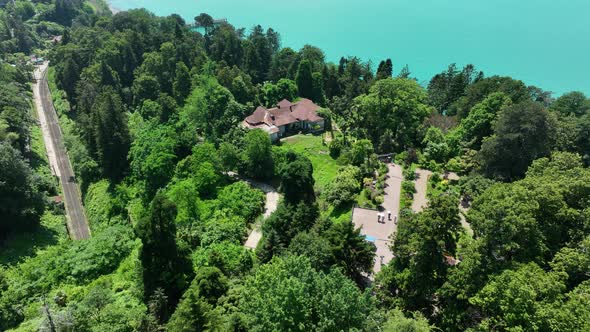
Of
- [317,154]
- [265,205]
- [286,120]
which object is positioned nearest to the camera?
[265,205]

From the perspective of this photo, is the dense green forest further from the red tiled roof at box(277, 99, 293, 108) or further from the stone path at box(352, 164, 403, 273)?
the red tiled roof at box(277, 99, 293, 108)

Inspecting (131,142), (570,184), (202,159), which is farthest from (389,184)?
(131,142)

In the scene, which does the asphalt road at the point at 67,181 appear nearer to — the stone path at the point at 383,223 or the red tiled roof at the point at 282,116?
the red tiled roof at the point at 282,116

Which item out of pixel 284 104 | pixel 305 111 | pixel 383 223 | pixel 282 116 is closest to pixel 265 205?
pixel 383 223

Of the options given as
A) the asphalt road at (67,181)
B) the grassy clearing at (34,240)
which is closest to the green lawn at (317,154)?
the asphalt road at (67,181)

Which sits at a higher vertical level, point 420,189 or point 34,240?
point 420,189

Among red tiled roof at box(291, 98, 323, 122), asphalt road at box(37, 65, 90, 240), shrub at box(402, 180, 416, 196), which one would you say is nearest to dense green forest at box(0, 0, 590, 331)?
shrub at box(402, 180, 416, 196)

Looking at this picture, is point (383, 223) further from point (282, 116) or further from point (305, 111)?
point (305, 111)
